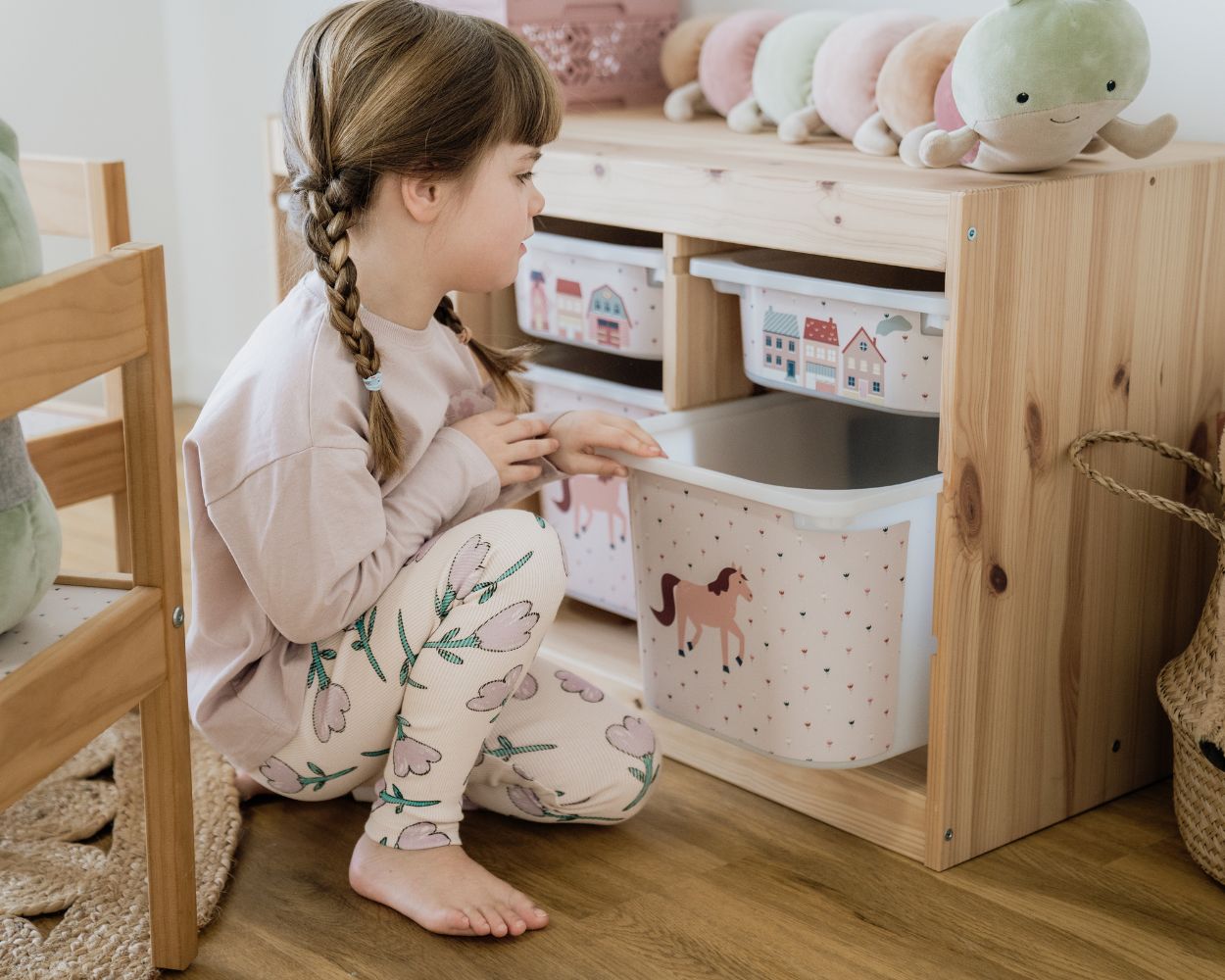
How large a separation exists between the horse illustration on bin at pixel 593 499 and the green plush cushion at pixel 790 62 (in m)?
0.46

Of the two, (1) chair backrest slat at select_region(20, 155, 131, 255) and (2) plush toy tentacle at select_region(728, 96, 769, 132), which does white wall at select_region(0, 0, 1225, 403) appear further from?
(2) plush toy tentacle at select_region(728, 96, 769, 132)

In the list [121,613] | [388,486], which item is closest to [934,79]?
[388,486]

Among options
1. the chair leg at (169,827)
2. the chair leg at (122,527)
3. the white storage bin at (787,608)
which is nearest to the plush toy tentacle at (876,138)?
the white storage bin at (787,608)

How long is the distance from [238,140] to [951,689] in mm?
1978

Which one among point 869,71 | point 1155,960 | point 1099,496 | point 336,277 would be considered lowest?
point 1155,960

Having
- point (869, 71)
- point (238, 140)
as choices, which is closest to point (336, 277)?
point (869, 71)

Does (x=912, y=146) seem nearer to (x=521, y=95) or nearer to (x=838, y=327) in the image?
(x=838, y=327)

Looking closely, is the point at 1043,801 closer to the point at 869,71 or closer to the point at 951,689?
the point at 951,689

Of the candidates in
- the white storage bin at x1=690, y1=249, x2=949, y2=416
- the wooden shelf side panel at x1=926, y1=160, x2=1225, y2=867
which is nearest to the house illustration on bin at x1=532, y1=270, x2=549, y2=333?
the white storage bin at x1=690, y1=249, x2=949, y2=416

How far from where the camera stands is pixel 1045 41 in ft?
3.62

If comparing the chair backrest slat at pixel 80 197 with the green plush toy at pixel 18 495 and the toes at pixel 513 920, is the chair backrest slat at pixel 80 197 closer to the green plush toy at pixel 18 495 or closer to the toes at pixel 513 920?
the green plush toy at pixel 18 495

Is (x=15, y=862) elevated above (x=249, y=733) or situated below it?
below

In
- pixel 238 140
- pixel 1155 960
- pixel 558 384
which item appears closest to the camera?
pixel 1155 960

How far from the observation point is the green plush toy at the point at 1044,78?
43.5 inches
